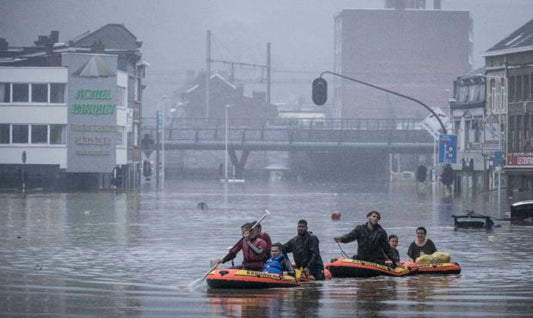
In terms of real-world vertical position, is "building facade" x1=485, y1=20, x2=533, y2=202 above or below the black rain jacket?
above

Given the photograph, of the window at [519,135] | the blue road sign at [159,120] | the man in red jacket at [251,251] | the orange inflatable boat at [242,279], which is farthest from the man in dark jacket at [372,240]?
the blue road sign at [159,120]

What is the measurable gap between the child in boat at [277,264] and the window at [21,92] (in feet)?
270

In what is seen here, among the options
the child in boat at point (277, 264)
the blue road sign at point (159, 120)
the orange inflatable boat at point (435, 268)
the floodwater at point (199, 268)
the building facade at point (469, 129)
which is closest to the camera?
the floodwater at point (199, 268)

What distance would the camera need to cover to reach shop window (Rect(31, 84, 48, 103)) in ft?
362

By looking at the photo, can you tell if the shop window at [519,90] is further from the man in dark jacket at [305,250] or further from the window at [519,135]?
the man in dark jacket at [305,250]

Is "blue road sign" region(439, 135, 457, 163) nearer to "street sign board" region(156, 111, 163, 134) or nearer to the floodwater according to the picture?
the floodwater

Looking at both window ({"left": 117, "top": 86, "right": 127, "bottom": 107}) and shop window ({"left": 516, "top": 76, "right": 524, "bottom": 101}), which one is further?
window ({"left": 117, "top": 86, "right": 127, "bottom": 107})

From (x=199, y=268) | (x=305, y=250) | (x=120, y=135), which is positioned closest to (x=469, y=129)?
(x=120, y=135)

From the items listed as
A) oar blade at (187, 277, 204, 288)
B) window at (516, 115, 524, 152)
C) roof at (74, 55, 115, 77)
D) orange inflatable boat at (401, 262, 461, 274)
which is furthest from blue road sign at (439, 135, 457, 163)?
oar blade at (187, 277, 204, 288)

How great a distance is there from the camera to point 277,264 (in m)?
29.3

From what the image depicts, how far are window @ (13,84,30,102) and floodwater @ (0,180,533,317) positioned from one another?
4168 cm

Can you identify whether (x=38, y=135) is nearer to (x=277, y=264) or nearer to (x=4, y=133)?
→ (x=4, y=133)

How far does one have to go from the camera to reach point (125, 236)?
47.2 m

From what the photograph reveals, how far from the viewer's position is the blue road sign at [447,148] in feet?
276
